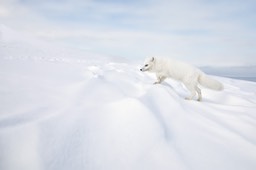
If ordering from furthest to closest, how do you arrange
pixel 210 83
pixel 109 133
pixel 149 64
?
pixel 149 64 → pixel 210 83 → pixel 109 133

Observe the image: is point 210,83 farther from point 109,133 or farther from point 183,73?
point 109,133

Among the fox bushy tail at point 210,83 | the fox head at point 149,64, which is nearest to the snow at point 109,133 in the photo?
the fox bushy tail at point 210,83

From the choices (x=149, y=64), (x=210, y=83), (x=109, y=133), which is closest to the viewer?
(x=109, y=133)

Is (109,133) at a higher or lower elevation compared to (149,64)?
higher

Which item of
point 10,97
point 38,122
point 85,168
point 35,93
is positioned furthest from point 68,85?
point 85,168

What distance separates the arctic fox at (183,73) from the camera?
5016 millimetres

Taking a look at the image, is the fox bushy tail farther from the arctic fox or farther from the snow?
the snow

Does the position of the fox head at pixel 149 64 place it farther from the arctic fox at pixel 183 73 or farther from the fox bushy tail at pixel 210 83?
the fox bushy tail at pixel 210 83

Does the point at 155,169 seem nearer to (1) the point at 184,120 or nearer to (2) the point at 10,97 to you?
(1) the point at 184,120

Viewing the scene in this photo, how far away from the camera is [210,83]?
5000 mm

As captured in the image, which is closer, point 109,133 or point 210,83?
point 109,133

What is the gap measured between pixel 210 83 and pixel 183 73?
59 cm

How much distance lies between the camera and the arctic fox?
5016 millimetres

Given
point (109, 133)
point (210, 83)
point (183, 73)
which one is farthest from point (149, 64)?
point (109, 133)
